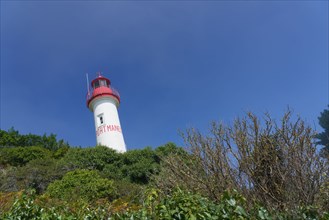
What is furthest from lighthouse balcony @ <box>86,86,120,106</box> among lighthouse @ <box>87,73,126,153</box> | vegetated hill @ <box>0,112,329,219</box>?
vegetated hill @ <box>0,112,329,219</box>

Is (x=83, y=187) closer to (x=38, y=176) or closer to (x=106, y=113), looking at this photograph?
(x=38, y=176)

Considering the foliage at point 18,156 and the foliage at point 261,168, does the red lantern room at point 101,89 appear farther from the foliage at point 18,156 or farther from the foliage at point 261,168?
the foliage at point 261,168

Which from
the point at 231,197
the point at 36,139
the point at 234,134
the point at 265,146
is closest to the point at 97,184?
the point at 234,134

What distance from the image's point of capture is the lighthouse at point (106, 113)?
24094 millimetres

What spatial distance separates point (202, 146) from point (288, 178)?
2.48m

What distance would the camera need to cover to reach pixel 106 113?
84.5ft

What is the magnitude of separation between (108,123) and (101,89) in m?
3.42

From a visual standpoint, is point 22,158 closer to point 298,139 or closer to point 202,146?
point 202,146

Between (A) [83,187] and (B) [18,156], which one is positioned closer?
(A) [83,187]

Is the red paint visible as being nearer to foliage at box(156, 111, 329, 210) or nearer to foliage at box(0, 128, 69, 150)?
foliage at box(0, 128, 69, 150)

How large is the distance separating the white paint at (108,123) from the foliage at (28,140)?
3527mm

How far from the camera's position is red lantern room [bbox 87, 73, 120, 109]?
26734 mm

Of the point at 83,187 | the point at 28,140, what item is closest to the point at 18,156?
the point at 28,140

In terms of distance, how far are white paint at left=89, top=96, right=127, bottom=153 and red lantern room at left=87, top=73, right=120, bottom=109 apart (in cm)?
24
